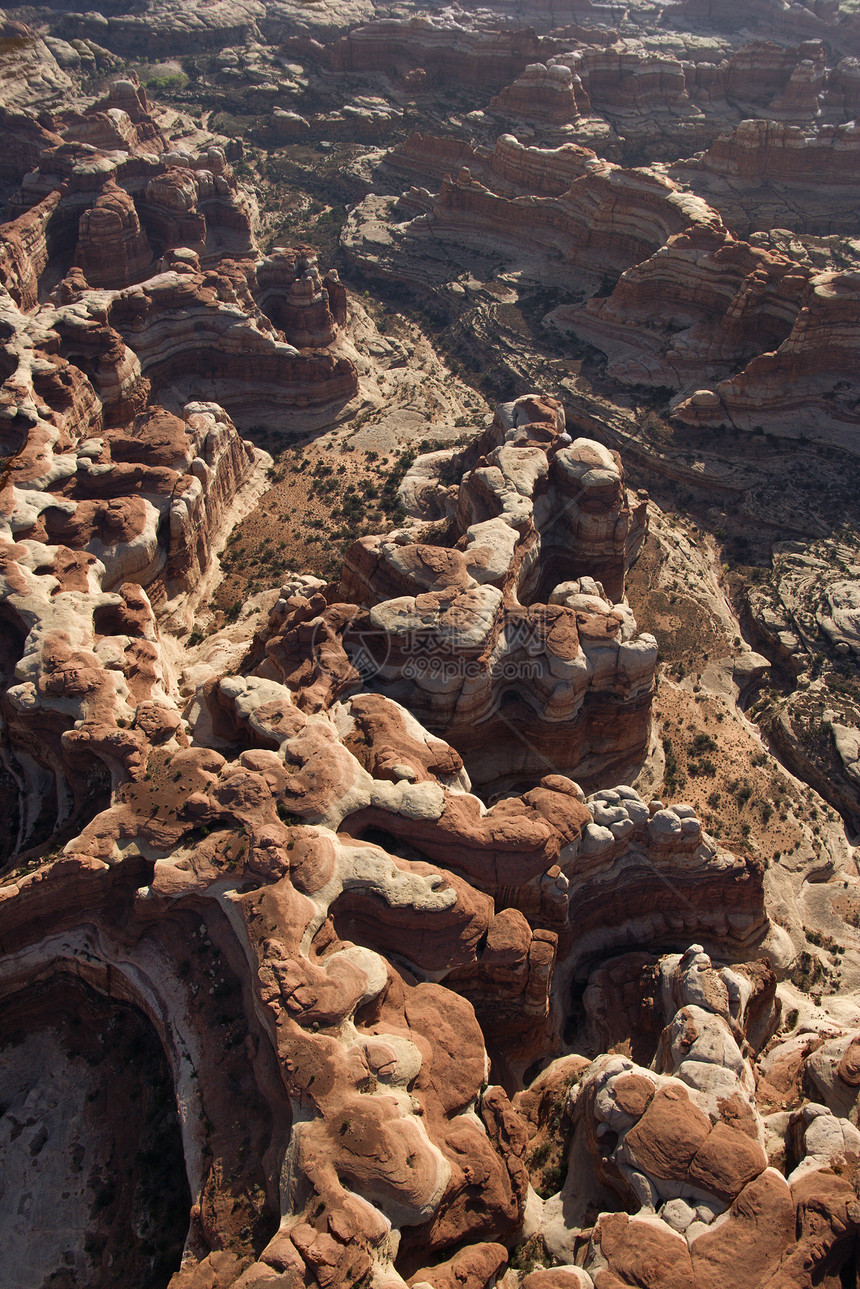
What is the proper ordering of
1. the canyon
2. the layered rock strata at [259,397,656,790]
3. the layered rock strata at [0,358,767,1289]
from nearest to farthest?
the layered rock strata at [0,358,767,1289], the canyon, the layered rock strata at [259,397,656,790]

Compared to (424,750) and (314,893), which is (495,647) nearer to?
(424,750)

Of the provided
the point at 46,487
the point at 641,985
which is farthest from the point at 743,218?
the point at 641,985

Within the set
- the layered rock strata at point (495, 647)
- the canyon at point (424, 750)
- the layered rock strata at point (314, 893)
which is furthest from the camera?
the layered rock strata at point (495, 647)

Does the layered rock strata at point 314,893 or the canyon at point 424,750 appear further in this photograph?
the canyon at point 424,750

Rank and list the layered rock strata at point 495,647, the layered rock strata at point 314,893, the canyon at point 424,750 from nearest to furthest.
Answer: the layered rock strata at point 314,893 < the canyon at point 424,750 < the layered rock strata at point 495,647

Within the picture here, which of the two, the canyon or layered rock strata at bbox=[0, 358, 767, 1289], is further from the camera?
the canyon

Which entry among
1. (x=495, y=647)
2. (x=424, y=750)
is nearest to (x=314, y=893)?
(x=424, y=750)

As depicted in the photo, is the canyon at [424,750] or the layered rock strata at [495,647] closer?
the canyon at [424,750]

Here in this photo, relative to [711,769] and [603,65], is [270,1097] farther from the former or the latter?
[603,65]
